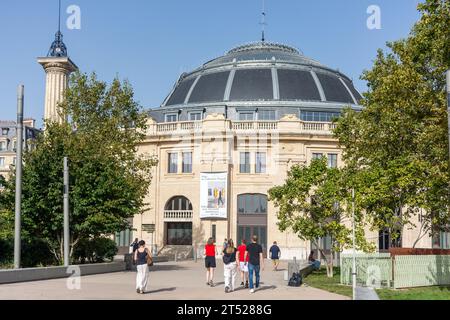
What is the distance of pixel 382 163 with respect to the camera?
29.8 m

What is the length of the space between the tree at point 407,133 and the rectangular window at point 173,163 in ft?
82.0

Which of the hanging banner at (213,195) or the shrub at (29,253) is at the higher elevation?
the hanging banner at (213,195)

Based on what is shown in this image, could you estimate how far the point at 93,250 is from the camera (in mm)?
30172

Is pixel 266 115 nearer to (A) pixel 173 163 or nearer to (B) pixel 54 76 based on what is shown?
(A) pixel 173 163

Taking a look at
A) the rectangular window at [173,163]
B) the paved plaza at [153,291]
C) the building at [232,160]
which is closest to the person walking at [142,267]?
the paved plaza at [153,291]

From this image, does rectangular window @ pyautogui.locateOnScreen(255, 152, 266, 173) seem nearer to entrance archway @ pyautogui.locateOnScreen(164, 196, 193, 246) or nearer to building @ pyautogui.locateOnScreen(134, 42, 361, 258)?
building @ pyautogui.locateOnScreen(134, 42, 361, 258)

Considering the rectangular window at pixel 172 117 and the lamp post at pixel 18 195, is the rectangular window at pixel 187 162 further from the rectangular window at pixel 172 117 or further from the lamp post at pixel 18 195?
the lamp post at pixel 18 195

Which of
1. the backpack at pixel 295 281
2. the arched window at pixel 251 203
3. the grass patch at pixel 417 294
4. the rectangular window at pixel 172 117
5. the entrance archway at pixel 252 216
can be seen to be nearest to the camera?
the grass patch at pixel 417 294

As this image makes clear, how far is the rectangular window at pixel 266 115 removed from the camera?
5672 centimetres

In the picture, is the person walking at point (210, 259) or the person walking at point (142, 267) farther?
the person walking at point (210, 259)

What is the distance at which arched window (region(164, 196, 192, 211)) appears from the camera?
2113 inches

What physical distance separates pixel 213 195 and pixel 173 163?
226 inches

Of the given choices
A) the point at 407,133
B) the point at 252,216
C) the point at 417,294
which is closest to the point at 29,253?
the point at 417,294
